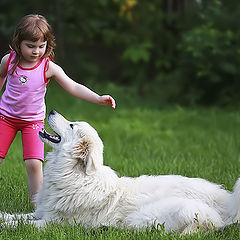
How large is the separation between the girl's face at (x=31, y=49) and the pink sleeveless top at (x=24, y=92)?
13cm

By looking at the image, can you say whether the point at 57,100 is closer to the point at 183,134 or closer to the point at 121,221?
the point at 183,134

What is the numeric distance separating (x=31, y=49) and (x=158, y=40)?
13.1 meters

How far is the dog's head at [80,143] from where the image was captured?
4030 mm

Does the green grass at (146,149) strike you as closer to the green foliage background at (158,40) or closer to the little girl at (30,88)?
the little girl at (30,88)

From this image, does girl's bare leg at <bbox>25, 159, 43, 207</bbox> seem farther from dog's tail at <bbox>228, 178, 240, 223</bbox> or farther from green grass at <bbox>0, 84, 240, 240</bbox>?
dog's tail at <bbox>228, 178, 240, 223</bbox>

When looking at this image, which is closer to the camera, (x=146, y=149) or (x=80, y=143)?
(x=80, y=143)

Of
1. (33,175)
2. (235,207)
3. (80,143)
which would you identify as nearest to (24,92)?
(33,175)

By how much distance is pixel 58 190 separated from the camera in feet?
13.7

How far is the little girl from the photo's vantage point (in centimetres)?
460

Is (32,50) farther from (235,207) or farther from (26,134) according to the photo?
(235,207)

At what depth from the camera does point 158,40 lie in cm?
1723

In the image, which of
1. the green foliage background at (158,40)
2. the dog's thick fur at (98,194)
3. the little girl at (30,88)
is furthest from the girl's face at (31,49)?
the green foliage background at (158,40)

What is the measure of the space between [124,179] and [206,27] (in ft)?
30.9

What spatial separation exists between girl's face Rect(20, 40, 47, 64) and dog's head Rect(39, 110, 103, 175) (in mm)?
771
